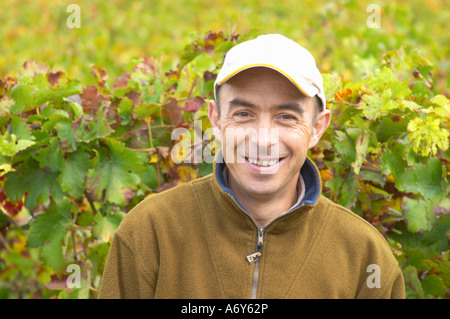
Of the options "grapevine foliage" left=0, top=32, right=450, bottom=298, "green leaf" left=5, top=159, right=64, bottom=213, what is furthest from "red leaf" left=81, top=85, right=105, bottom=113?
"green leaf" left=5, top=159, right=64, bottom=213

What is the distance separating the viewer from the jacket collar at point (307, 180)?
2.13 metres

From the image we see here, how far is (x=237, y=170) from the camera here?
6.91ft

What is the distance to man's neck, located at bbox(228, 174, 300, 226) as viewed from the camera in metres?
2.20

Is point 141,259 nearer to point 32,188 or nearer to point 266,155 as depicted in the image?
point 266,155

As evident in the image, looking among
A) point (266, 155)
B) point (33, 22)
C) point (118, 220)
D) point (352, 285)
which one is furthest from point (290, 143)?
point (33, 22)

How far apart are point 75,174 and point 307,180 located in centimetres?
111

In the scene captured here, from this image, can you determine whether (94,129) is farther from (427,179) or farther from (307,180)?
(427,179)

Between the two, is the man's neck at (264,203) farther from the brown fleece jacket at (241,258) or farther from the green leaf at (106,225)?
A: the green leaf at (106,225)

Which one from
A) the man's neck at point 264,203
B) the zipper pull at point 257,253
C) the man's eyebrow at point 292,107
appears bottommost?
the zipper pull at point 257,253

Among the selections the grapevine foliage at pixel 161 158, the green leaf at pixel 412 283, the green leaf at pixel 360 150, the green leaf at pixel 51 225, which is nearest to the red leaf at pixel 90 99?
the grapevine foliage at pixel 161 158

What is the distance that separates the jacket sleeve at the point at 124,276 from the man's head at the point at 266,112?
0.46 m

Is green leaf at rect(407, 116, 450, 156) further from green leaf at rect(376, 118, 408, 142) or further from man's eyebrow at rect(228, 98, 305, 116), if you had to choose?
man's eyebrow at rect(228, 98, 305, 116)
